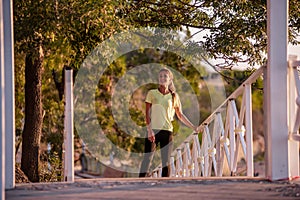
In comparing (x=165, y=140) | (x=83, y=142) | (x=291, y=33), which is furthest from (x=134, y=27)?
(x=83, y=142)

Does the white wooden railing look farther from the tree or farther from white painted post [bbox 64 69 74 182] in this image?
white painted post [bbox 64 69 74 182]

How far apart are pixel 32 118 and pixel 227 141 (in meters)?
3.66

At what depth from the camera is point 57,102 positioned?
17328mm

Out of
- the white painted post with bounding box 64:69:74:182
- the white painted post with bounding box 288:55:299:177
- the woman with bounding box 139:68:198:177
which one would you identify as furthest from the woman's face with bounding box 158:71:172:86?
the white painted post with bounding box 64:69:74:182

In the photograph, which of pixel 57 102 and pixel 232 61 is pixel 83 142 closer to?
pixel 57 102

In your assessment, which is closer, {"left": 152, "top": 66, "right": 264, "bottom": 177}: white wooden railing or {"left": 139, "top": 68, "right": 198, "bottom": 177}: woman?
{"left": 152, "top": 66, "right": 264, "bottom": 177}: white wooden railing

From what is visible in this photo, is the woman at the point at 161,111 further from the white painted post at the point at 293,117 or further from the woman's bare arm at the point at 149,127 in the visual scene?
the white painted post at the point at 293,117

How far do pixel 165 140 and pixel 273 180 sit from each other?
283 cm

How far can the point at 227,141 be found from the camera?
938 centimetres

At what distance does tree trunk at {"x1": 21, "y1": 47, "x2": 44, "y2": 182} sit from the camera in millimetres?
11797

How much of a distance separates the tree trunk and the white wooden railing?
2264 mm

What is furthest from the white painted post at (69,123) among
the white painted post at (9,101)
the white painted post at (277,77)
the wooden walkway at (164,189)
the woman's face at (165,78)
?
the woman's face at (165,78)

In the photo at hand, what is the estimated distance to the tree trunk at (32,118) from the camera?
11797mm

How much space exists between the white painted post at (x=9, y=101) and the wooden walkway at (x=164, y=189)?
0.48 ft
